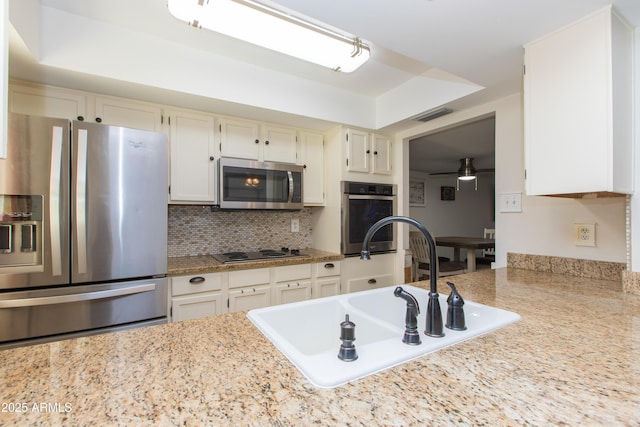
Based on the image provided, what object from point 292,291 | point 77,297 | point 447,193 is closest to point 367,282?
point 292,291

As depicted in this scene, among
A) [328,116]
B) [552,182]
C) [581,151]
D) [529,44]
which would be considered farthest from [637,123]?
[328,116]

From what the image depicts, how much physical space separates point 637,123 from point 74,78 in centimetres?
294

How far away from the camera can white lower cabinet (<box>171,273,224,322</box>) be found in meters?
1.98

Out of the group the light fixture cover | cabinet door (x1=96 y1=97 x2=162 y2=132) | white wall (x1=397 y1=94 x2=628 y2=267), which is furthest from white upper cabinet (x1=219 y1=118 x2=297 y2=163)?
the light fixture cover

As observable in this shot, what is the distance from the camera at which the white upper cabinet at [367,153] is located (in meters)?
2.77

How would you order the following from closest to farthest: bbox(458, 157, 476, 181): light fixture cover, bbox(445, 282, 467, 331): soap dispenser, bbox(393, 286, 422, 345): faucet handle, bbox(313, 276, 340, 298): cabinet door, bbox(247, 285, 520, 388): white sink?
bbox(247, 285, 520, 388): white sink, bbox(393, 286, 422, 345): faucet handle, bbox(445, 282, 467, 331): soap dispenser, bbox(313, 276, 340, 298): cabinet door, bbox(458, 157, 476, 181): light fixture cover

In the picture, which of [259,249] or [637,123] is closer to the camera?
[637,123]

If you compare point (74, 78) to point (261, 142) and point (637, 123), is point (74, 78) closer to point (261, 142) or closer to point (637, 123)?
point (261, 142)

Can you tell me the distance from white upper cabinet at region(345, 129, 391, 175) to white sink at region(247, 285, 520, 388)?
1643 mm

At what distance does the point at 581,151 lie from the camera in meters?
1.25

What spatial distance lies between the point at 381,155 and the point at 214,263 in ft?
6.16

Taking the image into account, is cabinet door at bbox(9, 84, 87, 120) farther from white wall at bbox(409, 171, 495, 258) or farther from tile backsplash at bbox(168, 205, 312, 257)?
white wall at bbox(409, 171, 495, 258)

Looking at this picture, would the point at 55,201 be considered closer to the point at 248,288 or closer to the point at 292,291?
the point at 248,288

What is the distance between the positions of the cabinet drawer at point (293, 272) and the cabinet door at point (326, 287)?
0.43 feet
